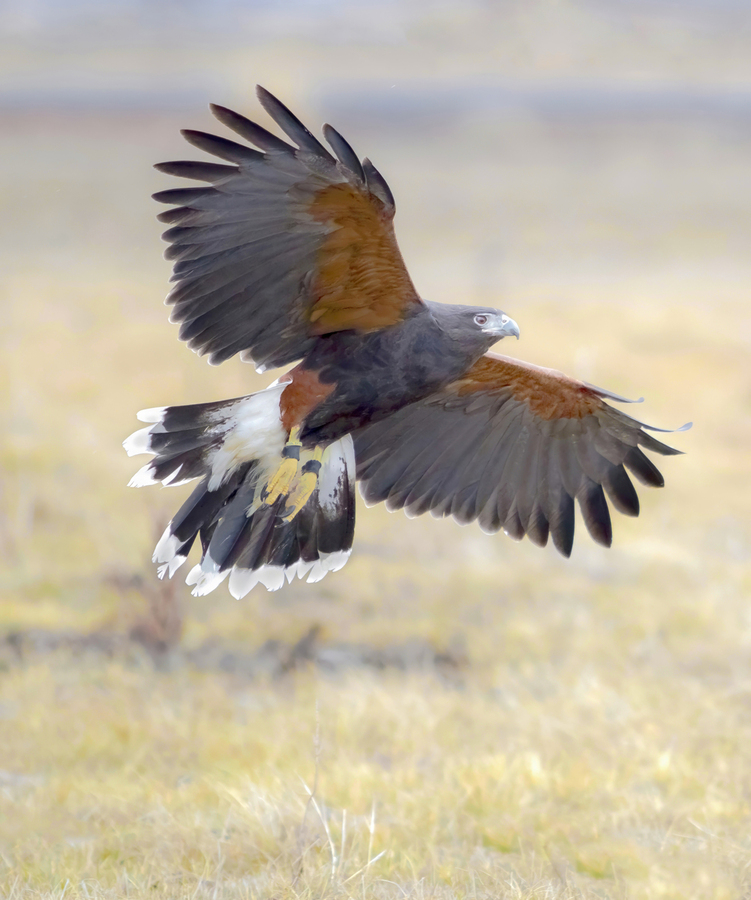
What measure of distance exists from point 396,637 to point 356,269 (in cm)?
376

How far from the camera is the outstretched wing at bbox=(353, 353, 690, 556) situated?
4551 millimetres

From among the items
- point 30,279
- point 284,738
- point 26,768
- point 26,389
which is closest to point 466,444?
point 284,738

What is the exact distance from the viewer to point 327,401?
13.0 feet

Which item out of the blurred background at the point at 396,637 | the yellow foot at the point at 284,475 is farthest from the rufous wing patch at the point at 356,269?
the blurred background at the point at 396,637

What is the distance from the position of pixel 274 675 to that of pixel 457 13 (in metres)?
25.7

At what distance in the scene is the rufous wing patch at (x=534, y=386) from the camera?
4.38m

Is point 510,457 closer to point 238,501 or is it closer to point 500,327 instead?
point 500,327

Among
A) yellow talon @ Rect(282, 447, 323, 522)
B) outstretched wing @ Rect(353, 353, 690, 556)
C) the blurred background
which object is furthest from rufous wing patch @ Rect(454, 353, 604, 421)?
the blurred background

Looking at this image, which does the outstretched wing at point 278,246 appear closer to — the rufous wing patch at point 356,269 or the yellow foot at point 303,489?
the rufous wing patch at point 356,269

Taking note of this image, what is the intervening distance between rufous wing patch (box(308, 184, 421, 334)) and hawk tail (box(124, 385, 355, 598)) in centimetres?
41

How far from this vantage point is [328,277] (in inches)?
148

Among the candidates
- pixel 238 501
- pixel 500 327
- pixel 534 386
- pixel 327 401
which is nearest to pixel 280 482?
pixel 238 501

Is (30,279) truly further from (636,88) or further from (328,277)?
(636,88)

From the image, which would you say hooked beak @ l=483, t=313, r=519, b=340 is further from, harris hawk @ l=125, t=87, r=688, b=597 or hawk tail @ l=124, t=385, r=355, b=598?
hawk tail @ l=124, t=385, r=355, b=598
